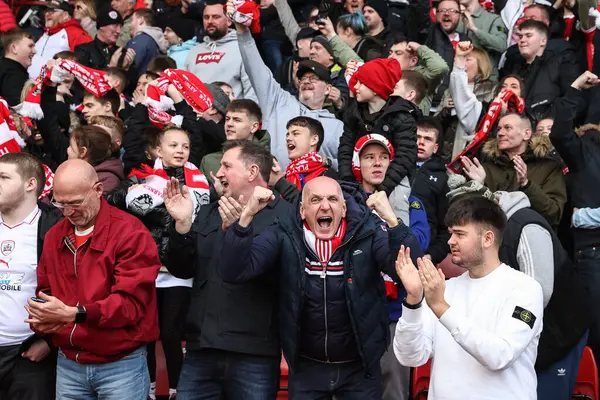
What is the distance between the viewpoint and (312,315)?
6.07 m

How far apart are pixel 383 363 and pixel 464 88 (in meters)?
3.70

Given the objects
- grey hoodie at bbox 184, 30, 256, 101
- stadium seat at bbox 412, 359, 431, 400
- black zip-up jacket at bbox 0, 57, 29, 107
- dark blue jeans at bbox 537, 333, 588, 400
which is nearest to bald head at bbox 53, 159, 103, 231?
stadium seat at bbox 412, 359, 431, 400

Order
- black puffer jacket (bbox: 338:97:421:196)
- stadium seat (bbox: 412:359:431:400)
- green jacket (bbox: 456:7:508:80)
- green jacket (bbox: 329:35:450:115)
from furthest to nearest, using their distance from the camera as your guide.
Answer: green jacket (bbox: 456:7:508:80)
green jacket (bbox: 329:35:450:115)
black puffer jacket (bbox: 338:97:421:196)
stadium seat (bbox: 412:359:431:400)

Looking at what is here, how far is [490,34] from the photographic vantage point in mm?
12094

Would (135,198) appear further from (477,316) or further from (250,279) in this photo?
(477,316)

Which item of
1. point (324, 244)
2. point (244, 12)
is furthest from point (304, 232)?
point (244, 12)

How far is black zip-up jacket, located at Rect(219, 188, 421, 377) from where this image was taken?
236 inches

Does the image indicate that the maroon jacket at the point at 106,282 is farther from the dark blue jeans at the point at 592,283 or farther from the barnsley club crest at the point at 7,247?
the dark blue jeans at the point at 592,283

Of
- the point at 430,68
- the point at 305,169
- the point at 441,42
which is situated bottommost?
the point at 305,169

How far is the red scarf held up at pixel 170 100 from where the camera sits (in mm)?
9172

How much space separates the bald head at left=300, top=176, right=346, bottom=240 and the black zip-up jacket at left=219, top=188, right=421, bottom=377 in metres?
0.10

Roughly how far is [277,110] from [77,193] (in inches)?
151

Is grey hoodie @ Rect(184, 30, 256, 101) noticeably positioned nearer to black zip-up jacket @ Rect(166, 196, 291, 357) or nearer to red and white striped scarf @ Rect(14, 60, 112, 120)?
red and white striped scarf @ Rect(14, 60, 112, 120)

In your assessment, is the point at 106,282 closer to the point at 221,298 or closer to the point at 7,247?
the point at 221,298
